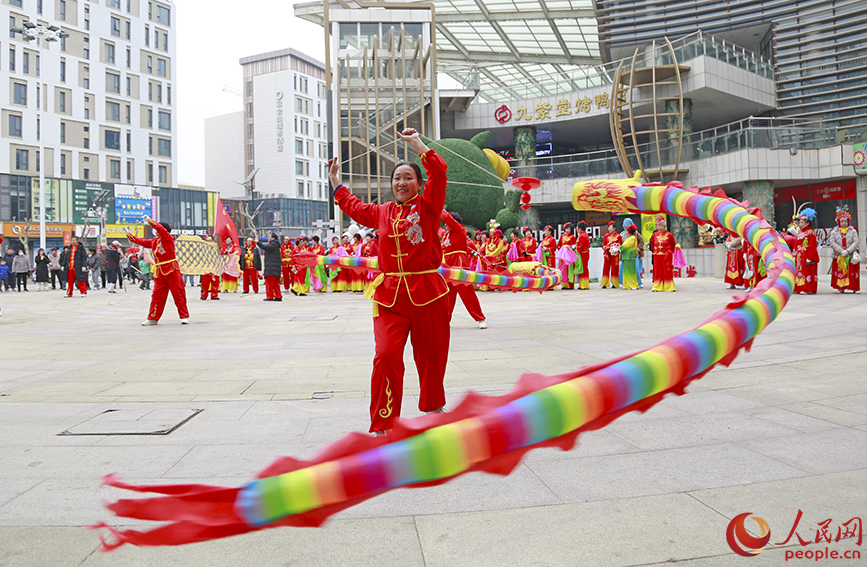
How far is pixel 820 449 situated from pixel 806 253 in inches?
509

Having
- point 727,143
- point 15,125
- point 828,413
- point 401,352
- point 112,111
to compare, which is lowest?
point 828,413

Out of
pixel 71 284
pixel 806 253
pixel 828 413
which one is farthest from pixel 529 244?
pixel 828 413

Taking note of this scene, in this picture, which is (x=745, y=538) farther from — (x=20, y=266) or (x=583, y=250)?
(x=20, y=266)

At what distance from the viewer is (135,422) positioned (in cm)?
433

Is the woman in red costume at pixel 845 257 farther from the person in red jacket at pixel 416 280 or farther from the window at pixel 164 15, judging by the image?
the window at pixel 164 15

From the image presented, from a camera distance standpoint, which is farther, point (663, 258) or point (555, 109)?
point (555, 109)

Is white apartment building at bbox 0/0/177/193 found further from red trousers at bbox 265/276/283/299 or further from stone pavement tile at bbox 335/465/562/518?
stone pavement tile at bbox 335/465/562/518

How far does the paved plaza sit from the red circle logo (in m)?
0.03

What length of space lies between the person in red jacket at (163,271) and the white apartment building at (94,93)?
48306 mm

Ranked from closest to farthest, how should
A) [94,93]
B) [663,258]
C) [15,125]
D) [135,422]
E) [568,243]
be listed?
[135,422] → [663,258] → [568,243] → [15,125] → [94,93]

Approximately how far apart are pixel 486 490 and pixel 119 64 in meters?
69.7

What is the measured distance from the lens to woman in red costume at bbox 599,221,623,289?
20562mm

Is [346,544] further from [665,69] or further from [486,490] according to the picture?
[665,69]

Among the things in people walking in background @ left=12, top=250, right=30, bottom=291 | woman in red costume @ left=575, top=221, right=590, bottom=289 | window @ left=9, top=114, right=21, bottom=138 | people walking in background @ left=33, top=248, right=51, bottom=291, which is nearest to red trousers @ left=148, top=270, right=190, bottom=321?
woman in red costume @ left=575, top=221, right=590, bottom=289
